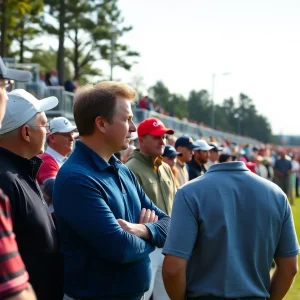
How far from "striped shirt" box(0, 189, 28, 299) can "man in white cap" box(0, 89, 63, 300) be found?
1.09 m

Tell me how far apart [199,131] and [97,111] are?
130ft

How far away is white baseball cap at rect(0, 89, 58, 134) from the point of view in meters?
3.94

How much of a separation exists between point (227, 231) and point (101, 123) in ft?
3.09

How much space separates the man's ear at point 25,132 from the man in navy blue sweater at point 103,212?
283 mm

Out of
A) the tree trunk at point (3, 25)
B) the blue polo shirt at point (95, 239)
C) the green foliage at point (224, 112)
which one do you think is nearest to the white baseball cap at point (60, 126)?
the blue polo shirt at point (95, 239)

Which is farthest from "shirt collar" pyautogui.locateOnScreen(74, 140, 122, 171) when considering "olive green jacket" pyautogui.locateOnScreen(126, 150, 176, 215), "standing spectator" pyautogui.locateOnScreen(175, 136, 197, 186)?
"standing spectator" pyautogui.locateOnScreen(175, 136, 197, 186)

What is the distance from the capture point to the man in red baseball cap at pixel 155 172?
695 cm

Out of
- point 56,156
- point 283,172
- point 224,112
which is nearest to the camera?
point 56,156

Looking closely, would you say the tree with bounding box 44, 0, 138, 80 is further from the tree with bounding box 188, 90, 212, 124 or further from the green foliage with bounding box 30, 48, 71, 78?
the tree with bounding box 188, 90, 212, 124

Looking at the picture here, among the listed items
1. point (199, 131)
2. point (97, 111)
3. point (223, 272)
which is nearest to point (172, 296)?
point (223, 272)

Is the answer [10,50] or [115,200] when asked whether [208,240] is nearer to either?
[115,200]

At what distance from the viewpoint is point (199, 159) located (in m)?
11.1

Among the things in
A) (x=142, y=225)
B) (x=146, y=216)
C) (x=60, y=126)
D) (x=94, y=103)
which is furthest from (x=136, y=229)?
(x=60, y=126)

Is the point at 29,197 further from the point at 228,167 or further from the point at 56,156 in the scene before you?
the point at 56,156
